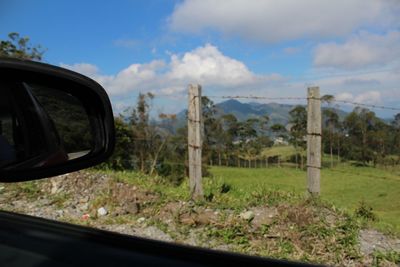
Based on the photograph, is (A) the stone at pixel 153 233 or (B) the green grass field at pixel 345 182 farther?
(B) the green grass field at pixel 345 182

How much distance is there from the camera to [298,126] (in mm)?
10328

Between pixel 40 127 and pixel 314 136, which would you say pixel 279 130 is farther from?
pixel 40 127

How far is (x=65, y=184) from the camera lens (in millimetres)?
7012

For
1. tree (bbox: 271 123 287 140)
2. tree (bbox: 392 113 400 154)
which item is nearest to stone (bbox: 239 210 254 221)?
tree (bbox: 392 113 400 154)

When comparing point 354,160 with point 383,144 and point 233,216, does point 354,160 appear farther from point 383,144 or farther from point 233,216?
point 233,216

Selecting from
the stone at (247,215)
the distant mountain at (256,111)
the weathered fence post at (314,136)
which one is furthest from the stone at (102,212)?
the distant mountain at (256,111)

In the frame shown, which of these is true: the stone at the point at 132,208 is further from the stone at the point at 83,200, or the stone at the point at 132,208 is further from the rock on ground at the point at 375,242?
the rock on ground at the point at 375,242

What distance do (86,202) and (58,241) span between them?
5.31 metres

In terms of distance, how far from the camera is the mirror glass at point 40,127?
1480 mm

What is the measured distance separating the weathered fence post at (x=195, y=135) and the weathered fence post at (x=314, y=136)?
156 cm

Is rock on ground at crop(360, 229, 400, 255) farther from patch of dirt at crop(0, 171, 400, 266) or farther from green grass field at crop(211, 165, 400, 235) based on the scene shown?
green grass field at crop(211, 165, 400, 235)

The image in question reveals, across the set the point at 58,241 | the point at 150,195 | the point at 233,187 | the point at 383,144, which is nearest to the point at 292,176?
the point at 383,144

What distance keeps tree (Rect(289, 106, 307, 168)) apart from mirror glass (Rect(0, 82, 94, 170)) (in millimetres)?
8090

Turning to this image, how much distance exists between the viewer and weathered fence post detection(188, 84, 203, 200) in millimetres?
6632
